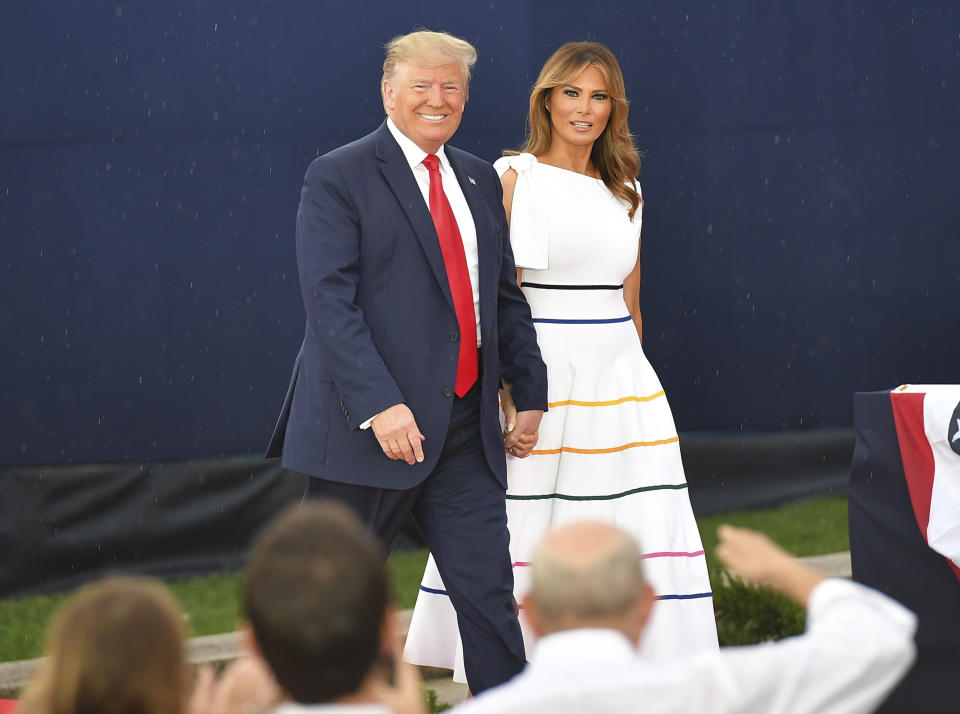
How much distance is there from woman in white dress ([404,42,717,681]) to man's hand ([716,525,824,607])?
1.84 m

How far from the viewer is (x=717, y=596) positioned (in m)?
4.46

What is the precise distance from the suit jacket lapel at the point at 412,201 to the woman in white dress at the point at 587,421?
63 cm

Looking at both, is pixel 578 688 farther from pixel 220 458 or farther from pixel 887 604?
pixel 220 458

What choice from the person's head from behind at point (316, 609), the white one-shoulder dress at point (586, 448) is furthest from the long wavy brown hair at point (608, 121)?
the person's head from behind at point (316, 609)

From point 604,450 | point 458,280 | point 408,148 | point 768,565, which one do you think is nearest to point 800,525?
point 604,450

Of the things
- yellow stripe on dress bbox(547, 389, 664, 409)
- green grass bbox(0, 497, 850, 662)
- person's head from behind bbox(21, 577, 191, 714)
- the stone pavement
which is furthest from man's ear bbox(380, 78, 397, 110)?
person's head from behind bbox(21, 577, 191, 714)

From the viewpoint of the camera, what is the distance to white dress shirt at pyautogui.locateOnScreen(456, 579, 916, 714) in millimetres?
1609

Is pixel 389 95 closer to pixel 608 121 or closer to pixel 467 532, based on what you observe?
pixel 608 121

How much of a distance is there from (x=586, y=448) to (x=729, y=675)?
220 cm

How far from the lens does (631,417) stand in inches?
151

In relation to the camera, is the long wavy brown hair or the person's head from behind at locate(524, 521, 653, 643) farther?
the long wavy brown hair

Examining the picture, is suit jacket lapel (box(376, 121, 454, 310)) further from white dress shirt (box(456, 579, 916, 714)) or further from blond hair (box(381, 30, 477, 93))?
white dress shirt (box(456, 579, 916, 714))

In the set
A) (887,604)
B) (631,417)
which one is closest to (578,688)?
(887,604)

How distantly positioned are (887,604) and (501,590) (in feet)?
5.09
